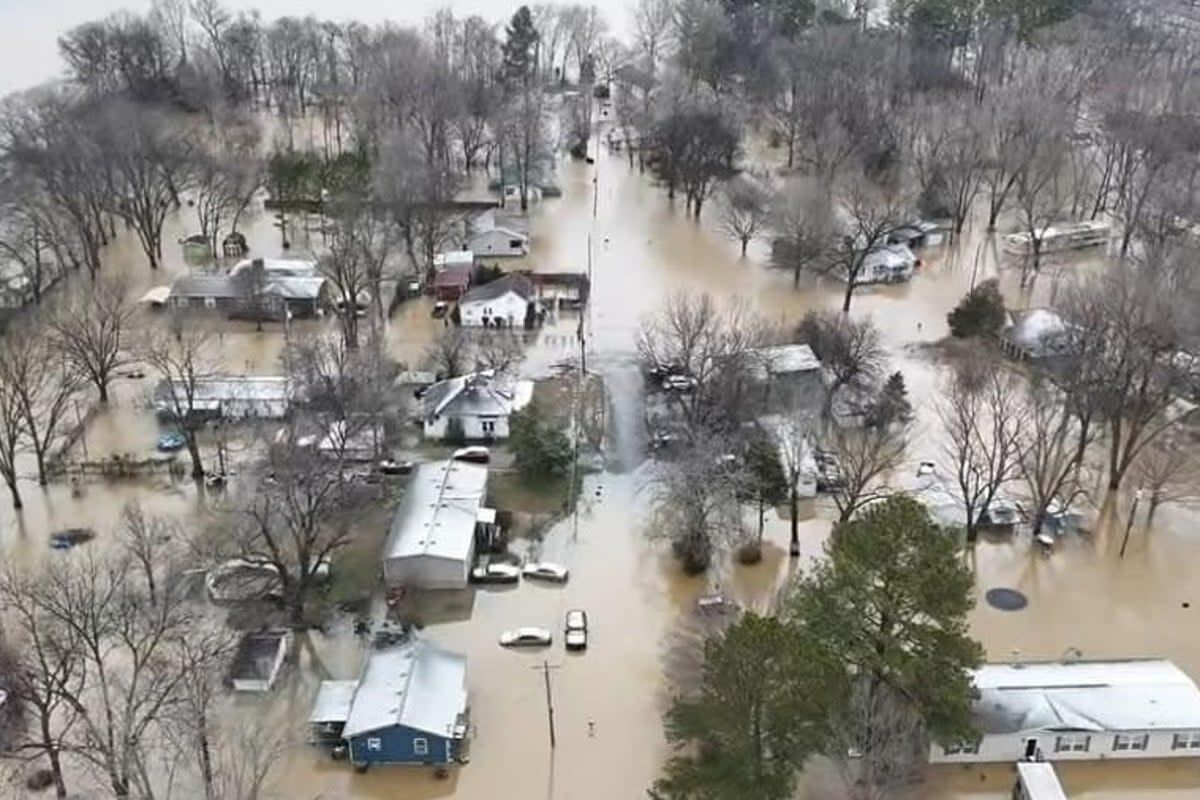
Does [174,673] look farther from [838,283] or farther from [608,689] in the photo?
[838,283]

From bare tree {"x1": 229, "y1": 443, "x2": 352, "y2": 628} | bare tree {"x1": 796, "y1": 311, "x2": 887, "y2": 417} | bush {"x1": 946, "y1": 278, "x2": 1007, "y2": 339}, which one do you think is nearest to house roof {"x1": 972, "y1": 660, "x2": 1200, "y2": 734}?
bare tree {"x1": 796, "y1": 311, "x2": 887, "y2": 417}

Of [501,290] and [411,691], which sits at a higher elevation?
[501,290]

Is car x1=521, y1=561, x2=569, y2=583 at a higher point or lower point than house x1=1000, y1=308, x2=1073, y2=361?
lower

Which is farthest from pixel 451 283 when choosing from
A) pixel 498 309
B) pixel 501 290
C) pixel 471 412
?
pixel 471 412

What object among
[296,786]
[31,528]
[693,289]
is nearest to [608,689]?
[296,786]

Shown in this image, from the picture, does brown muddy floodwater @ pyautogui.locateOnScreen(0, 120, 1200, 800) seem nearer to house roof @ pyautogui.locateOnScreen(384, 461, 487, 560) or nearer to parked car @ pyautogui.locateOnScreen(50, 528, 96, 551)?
parked car @ pyautogui.locateOnScreen(50, 528, 96, 551)

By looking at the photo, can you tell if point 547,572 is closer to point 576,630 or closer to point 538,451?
point 576,630
